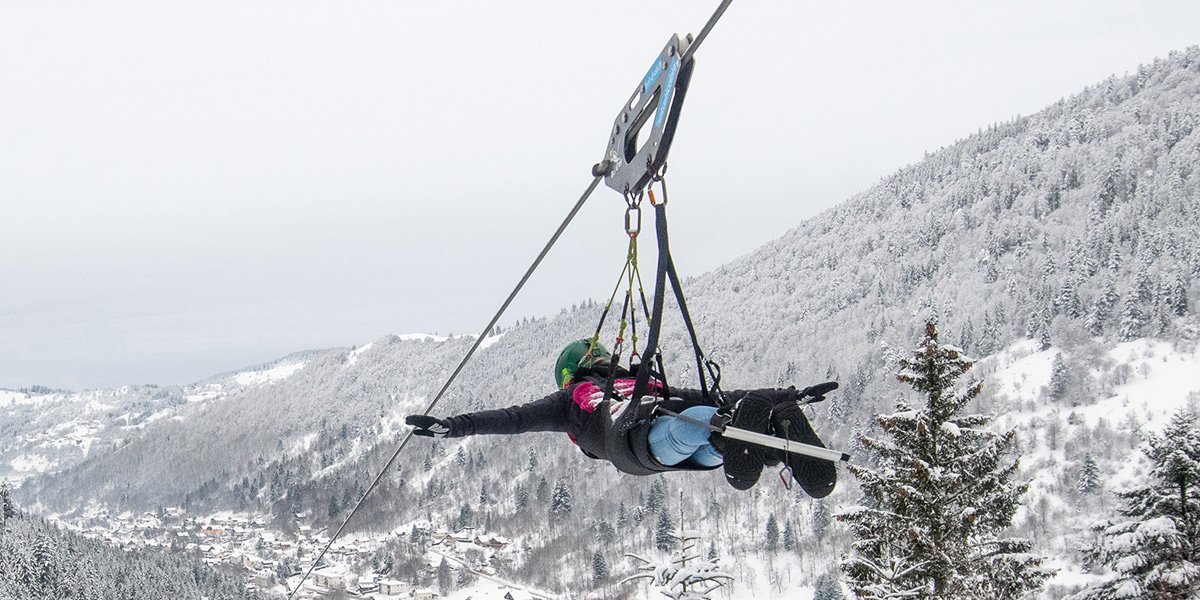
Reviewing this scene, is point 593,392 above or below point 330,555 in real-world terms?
above

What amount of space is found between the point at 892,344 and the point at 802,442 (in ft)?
158

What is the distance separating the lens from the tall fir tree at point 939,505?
9523mm

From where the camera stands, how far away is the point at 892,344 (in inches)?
1937

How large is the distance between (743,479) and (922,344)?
708 centimetres

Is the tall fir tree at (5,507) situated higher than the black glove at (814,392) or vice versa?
the black glove at (814,392)

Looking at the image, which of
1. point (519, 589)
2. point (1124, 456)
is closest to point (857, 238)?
point (1124, 456)

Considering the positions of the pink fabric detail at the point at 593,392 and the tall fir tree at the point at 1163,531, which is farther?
the tall fir tree at the point at 1163,531

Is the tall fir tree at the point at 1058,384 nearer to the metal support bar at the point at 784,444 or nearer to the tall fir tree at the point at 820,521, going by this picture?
the tall fir tree at the point at 820,521

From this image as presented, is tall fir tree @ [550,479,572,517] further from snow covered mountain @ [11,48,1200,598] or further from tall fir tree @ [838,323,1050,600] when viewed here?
tall fir tree @ [838,323,1050,600]

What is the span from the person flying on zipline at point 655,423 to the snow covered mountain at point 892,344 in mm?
40125

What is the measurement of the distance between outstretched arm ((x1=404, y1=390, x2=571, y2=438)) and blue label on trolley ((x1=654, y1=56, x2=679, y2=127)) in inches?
77.6

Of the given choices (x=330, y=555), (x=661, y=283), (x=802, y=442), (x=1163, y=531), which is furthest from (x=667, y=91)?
(x=330, y=555)

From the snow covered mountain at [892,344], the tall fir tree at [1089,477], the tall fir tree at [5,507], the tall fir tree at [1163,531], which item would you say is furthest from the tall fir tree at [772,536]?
the tall fir tree at [1163,531]

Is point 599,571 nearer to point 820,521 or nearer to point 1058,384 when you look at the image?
point 820,521
